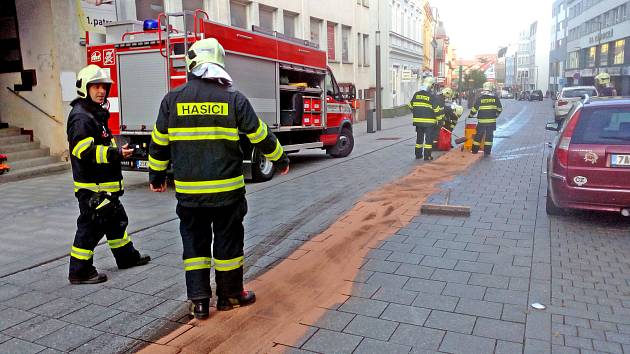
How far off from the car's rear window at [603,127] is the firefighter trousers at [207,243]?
4.40 metres

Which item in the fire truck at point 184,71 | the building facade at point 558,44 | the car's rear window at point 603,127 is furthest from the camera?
the building facade at point 558,44

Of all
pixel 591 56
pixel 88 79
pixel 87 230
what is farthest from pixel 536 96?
pixel 87 230

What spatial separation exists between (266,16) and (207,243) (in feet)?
59.2

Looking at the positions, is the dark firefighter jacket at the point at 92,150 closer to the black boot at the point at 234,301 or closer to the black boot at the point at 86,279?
the black boot at the point at 86,279

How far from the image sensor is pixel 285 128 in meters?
11.1

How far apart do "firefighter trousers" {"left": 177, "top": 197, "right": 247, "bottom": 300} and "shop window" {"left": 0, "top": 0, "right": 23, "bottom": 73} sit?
416 inches

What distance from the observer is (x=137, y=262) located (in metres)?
5.04

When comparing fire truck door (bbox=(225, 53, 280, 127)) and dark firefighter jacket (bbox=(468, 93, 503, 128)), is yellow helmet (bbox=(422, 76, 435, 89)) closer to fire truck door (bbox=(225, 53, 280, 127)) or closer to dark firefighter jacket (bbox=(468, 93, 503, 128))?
dark firefighter jacket (bbox=(468, 93, 503, 128))

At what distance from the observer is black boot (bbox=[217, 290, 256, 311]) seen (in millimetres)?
3963

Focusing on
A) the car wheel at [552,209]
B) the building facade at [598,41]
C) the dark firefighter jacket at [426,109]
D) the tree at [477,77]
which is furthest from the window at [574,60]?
the car wheel at [552,209]

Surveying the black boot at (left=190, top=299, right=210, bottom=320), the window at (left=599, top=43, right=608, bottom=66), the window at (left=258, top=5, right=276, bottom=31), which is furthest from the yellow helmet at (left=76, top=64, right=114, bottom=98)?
the window at (left=599, top=43, right=608, bottom=66)

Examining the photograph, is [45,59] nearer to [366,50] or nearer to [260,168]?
[260,168]

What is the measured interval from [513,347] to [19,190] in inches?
348

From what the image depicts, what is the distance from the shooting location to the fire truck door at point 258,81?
9.35 metres
